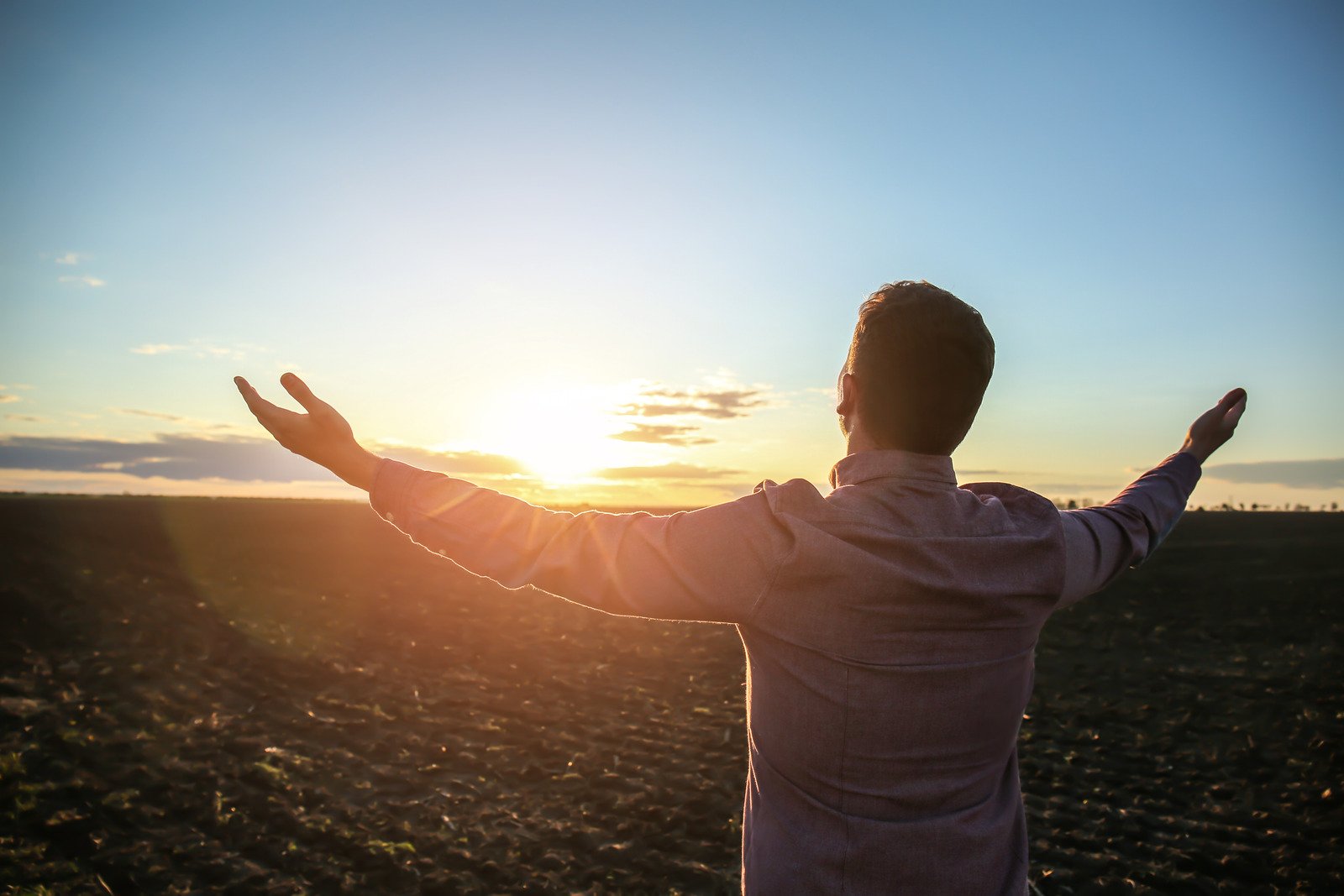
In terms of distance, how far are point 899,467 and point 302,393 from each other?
1329mm

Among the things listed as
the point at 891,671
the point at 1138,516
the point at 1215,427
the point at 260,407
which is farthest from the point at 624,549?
the point at 1215,427

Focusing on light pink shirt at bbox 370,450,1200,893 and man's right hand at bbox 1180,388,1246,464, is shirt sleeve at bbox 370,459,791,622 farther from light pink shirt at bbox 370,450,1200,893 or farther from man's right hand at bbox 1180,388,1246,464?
man's right hand at bbox 1180,388,1246,464

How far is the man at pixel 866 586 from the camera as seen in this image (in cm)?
159

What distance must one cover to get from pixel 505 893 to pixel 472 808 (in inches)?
55.7

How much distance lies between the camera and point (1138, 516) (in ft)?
6.84

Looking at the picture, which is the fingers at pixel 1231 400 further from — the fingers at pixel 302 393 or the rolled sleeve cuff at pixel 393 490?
the fingers at pixel 302 393

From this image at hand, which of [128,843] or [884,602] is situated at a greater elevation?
[884,602]

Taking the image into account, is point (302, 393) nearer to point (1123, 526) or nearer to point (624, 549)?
point (624, 549)

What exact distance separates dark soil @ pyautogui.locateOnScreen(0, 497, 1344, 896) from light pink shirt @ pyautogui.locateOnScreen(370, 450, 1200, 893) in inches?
183

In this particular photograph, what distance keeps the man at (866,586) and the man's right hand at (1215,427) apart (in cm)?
85

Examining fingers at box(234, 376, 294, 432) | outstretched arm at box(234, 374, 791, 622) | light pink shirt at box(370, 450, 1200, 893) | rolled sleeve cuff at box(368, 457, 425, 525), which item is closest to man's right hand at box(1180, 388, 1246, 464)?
light pink shirt at box(370, 450, 1200, 893)

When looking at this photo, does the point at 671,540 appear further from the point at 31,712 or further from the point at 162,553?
the point at 162,553

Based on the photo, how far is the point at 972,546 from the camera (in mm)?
1651

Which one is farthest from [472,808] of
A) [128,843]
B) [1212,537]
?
[1212,537]
